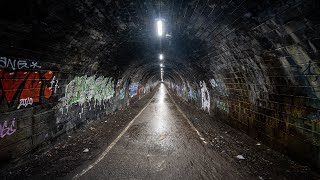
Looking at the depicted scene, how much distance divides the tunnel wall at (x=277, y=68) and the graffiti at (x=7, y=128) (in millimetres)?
5828

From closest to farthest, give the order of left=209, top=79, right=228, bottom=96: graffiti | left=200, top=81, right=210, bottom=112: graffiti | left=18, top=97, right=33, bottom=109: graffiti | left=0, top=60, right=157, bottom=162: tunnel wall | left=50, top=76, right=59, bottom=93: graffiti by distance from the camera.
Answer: left=0, top=60, right=157, bottom=162: tunnel wall, left=18, top=97, right=33, bottom=109: graffiti, left=50, top=76, right=59, bottom=93: graffiti, left=209, top=79, right=228, bottom=96: graffiti, left=200, top=81, right=210, bottom=112: graffiti

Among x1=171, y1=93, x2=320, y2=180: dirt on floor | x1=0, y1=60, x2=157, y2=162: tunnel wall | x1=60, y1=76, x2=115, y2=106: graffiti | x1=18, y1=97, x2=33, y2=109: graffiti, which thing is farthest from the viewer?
x1=60, y1=76, x2=115, y2=106: graffiti

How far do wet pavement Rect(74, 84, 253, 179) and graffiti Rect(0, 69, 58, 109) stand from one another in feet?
8.27

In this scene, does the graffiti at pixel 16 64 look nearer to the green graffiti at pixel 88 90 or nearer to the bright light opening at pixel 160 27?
the green graffiti at pixel 88 90

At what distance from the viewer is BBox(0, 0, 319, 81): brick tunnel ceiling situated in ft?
13.6

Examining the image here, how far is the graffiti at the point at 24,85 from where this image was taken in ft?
15.9

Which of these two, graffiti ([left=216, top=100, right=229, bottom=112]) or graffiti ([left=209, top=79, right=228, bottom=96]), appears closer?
graffiti ([left=209, top=79, right=228, bottom=96])

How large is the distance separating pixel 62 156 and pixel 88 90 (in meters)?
4.51

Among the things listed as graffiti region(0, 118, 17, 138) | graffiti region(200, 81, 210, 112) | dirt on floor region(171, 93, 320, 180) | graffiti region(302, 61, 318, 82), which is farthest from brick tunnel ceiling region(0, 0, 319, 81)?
graffiti region(200, 81, 210, 112)

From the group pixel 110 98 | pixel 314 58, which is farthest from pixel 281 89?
pixel 110 98

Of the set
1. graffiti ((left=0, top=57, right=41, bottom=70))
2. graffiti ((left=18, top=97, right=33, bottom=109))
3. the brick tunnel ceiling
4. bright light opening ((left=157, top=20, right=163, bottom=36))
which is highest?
bright light opening ((left=157, top=20, right=163, bottom=36))

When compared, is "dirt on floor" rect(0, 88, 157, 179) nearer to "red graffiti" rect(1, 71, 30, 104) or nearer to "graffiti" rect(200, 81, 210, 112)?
"red graffiti" rect(1, 71, 30, 104)

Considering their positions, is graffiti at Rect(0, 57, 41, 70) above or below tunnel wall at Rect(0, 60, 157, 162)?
above

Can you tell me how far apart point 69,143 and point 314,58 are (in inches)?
289
